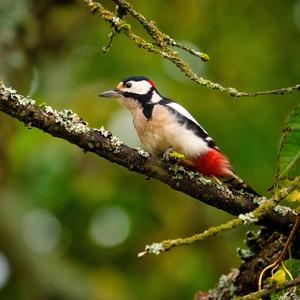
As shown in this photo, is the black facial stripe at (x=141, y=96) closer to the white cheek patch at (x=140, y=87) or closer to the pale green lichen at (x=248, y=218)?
the white cheek patch at (x=140, y=87)

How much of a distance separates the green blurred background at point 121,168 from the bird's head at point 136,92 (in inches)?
75.8

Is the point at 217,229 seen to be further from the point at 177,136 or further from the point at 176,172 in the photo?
the point at 177,136

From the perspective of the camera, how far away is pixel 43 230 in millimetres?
7879

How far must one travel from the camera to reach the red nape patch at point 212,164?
163 inches

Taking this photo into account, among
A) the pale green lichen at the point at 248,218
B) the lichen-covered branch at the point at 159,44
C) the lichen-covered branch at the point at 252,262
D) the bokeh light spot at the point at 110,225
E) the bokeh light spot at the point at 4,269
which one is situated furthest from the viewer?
the bokeh light spot at the point at 110,225

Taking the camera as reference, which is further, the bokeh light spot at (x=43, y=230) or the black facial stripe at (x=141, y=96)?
Result: the bokeh light spot at (x=43, y=230)

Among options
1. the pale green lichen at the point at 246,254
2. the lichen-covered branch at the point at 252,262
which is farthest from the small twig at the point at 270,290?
the pale green lichen at the point at 246,254

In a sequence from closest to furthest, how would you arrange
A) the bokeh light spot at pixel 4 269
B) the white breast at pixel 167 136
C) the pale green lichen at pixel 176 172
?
the pale green lichen at pixel 176 172 → the white breast at pixel 167 136 → the bokeh light spot at pixel 4 269

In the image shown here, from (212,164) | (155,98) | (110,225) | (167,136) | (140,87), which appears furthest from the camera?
(110,225)

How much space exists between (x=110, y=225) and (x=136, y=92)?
320 centimetres

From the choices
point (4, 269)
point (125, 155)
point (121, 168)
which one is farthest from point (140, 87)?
point (121, 168)

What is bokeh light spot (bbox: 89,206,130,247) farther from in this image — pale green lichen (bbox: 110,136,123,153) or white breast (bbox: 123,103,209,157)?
pale green lichen (bbox: 110,136,123,153)

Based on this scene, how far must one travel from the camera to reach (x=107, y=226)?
24.9 feet

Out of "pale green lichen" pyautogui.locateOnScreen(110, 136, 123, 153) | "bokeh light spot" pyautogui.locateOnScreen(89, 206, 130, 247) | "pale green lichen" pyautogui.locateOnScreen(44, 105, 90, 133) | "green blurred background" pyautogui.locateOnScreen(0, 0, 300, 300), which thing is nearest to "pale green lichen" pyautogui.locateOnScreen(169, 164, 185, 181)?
"pale green lichen" pyautogui.locateOnScreen(110, 136, 123, 153)
